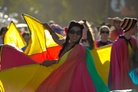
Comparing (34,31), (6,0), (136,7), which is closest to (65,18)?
(6,0)

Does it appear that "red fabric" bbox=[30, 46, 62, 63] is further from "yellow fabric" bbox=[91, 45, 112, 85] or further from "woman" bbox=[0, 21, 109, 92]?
"woman" bbox=[0, 21, 109, 92]

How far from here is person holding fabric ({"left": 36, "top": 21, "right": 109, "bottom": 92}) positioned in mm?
10289

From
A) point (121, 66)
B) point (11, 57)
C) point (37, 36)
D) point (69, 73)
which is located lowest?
point (121, 66)

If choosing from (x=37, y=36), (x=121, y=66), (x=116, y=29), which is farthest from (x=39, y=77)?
(x=116, y=29)

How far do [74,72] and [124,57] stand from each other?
1488 millimetres

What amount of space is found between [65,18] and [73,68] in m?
41.0

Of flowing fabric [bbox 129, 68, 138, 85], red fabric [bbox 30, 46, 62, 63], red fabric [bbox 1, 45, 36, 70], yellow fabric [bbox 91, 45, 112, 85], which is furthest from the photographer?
red fabric [bbox 30, 46, 62, 63]

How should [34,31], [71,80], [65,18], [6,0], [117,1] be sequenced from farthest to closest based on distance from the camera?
[65,18]
[6,0]
[117,1]
[34,31]
[71,80]

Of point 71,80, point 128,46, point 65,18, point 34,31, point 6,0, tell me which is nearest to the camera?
point 71,80

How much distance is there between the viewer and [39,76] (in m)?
10.7

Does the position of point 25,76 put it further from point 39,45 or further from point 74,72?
point 39,45

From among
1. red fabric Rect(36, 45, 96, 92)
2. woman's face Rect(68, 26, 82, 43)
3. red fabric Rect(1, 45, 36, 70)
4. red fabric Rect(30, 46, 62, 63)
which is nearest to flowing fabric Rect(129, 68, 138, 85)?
red fabric Rect(36, 45, 96, 92)

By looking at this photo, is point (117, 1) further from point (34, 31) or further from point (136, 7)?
point (34, 31)

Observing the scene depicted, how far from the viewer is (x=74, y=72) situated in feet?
34.1
